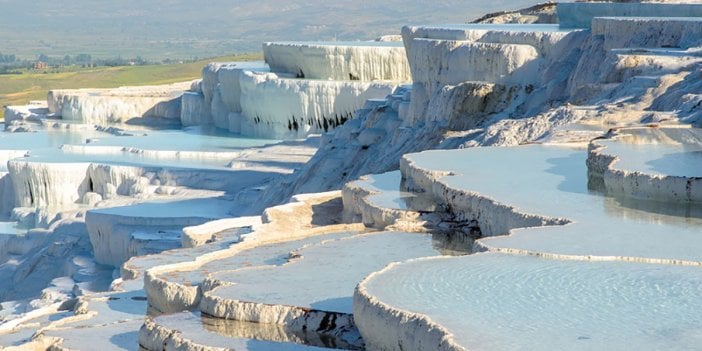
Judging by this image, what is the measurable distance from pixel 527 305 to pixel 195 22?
14816 centimetres

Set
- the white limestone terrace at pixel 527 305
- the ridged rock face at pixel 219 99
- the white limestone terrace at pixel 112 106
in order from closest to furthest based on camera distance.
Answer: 1. the white limestone terrace at pixel 527 305
2. the ridged rock face at pixel 219 99
3. the white limestone terrace at pixel 112 106

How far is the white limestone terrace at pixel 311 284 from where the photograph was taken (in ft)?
20.9

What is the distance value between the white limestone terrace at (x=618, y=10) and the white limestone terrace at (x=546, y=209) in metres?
4.91

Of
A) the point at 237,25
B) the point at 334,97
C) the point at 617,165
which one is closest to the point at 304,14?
the point at 237,25

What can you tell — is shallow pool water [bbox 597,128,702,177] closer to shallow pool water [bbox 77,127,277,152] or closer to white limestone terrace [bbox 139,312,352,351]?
white limestone terrace [bbox 139,312,352,351]

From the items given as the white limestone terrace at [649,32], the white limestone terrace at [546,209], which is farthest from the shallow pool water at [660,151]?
the white limestone terrace at [649,32]

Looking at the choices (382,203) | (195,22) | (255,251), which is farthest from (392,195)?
(195,22)

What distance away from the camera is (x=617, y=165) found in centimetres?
840

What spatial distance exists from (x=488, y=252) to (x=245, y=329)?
1083 mm

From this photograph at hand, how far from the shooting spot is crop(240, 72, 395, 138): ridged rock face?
23.8 meters

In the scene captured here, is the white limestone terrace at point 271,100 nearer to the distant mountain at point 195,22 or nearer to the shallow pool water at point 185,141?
the shallow pool water at point 185,141

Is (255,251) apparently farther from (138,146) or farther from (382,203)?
(138,146)

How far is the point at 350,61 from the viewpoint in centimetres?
2492

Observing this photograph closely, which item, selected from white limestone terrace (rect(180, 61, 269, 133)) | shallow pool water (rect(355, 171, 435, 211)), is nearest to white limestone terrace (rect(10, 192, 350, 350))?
shallow pool water (rect(355, 171, 435, 211))
